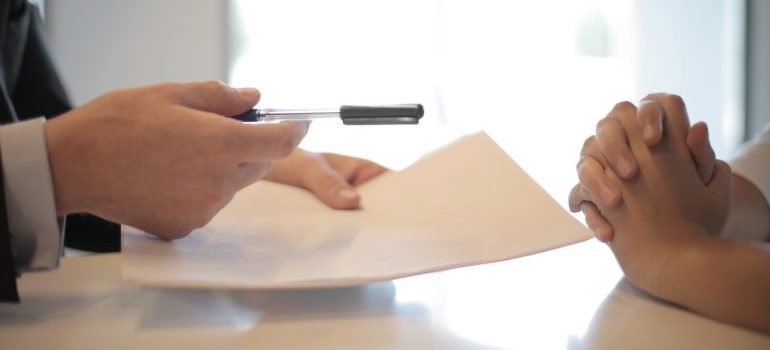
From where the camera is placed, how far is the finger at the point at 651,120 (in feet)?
1.27

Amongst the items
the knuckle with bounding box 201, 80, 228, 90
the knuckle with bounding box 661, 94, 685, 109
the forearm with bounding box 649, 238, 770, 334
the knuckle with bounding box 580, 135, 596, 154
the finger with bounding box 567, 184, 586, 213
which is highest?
the knuckle with bounding box 201, 80, 228, 90

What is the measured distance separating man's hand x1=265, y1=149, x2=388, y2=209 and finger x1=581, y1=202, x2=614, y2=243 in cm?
19

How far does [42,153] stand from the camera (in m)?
0.34

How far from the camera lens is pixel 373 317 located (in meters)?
0.33

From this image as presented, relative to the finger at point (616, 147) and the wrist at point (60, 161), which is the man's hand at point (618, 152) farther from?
the wrist at point (60, 161)

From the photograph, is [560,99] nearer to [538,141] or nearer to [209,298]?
[538,141]

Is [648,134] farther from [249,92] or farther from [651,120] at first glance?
[249,92]

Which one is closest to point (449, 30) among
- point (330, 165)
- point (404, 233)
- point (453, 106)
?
point (453, 106)

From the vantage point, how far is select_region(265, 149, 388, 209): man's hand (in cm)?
53

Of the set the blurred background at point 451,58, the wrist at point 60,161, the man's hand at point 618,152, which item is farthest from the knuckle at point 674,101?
the blurred background at point 451,58

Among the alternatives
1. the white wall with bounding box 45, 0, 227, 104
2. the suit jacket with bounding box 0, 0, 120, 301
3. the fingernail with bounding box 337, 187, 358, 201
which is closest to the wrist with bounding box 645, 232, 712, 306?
the fingernail with bounding box 337, 187, 358, 201

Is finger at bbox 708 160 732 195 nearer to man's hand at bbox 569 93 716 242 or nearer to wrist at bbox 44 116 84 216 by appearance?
man's hand at bbox 569 93 716 242

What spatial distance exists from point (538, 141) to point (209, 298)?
2.12 m

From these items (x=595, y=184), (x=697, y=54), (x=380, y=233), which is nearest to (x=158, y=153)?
(x=380, y=233)
